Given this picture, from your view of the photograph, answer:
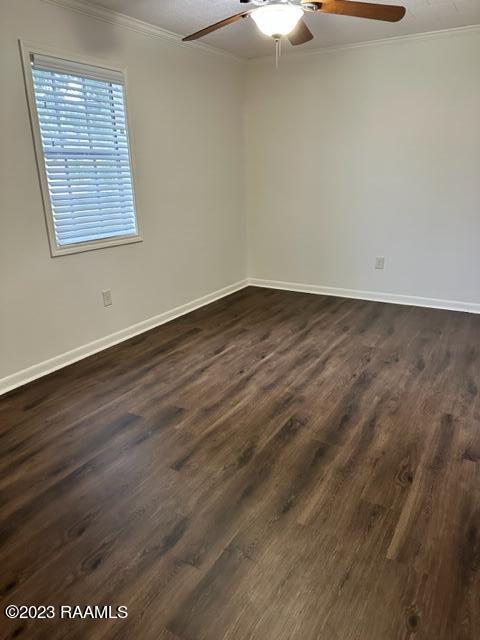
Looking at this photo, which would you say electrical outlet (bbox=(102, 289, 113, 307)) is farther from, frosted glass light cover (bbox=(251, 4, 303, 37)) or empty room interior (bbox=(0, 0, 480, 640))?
frosted glass light cover (bbox=(251, 4, 303, 37))

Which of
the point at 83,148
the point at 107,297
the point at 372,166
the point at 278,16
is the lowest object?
the point at 107,297

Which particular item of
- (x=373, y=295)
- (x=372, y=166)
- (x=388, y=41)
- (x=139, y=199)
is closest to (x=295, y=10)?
(x=139, y=199)

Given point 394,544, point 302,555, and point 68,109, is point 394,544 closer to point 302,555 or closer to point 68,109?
point 302,555

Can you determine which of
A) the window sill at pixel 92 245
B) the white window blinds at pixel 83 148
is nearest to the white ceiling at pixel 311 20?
the white window blinds at pixel 83 148

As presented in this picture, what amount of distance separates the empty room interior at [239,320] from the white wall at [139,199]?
20 mm

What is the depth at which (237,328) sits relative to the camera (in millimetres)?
3992

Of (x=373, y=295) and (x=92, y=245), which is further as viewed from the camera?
(x=373, y=295)

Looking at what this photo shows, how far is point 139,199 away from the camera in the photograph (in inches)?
146

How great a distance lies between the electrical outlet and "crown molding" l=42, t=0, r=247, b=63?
1.95m

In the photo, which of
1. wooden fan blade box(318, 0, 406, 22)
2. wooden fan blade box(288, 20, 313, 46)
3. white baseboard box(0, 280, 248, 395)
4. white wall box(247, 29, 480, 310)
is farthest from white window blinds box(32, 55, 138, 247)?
white wall box(247, 29, 480, 310)

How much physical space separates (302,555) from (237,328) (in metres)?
2.50

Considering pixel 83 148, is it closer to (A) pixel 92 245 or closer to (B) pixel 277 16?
(A) pixel 92 245

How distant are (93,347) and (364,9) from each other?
2.82 meters

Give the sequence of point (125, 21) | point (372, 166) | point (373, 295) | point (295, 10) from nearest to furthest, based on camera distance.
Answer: point (295, 10), point (125, 21), point (372, 166), point (373, 295)
